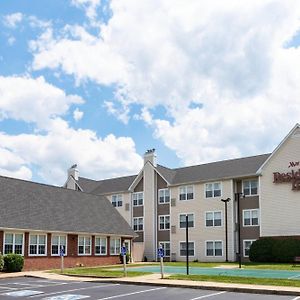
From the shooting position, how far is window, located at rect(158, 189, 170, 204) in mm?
54750

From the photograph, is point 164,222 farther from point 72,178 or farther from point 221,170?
point 72,178

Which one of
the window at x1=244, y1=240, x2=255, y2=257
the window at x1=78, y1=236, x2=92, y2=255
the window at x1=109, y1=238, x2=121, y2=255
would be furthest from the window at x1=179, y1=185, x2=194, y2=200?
the window at x1=78, y1=236, x2=92, y2=255

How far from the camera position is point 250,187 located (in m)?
48.6

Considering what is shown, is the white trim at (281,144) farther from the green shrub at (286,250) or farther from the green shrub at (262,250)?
the green shrub at (286,250)

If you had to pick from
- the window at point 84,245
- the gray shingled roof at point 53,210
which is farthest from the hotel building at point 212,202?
the window at point 84,245

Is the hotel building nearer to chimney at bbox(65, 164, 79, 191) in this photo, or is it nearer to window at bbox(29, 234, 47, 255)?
chimney at bbox(65, 164, 79, 191)

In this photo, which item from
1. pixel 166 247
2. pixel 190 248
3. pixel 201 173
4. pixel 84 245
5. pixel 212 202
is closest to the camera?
pixel 84 245

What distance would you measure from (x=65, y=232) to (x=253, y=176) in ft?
64.1

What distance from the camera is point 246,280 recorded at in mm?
22453

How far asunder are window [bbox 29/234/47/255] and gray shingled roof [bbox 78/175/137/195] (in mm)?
22028

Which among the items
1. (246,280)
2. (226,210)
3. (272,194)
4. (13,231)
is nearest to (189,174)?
(226,210)

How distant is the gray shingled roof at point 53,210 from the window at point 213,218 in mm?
8245

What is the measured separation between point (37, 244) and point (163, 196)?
21482 mm

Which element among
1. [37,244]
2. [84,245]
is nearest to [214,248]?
[84,245]
